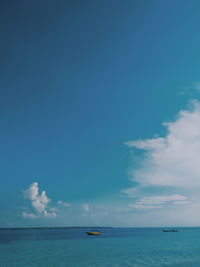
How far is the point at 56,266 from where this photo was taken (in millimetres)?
28859

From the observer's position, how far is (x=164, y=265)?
29.5 metres

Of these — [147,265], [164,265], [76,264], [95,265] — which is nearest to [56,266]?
[76,264]

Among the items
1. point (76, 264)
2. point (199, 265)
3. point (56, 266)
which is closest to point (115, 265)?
point (76, 264)

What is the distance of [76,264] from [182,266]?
13950mm

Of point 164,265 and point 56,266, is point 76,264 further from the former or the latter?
point 164,265

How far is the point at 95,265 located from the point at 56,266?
16.5 feet

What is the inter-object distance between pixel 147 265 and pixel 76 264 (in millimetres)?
9404

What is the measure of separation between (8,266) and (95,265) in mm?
11148

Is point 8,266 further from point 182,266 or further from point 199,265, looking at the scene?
point 199,265

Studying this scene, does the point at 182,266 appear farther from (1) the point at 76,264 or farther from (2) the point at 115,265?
(1) the point at 76,264

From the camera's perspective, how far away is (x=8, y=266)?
2877cm

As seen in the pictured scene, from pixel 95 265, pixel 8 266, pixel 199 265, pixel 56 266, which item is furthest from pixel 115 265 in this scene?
pixel 8 266

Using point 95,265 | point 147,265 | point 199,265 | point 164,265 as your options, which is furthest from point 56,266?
point 199,265

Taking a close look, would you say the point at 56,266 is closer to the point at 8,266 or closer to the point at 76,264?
the point at 76,264
